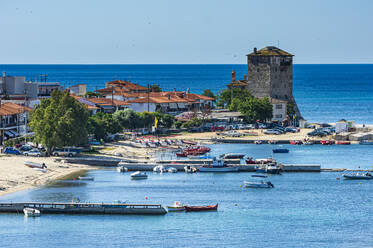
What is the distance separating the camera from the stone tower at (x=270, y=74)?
164375 mm

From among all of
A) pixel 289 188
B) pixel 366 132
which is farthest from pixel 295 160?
pixel 366 132

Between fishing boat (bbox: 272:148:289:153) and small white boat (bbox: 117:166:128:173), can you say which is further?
fishing boat (bbox: 272:148:289:153)

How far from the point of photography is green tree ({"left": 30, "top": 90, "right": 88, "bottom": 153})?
97062 mm

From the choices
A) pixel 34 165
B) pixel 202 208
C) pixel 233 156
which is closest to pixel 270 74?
pixel 233 156

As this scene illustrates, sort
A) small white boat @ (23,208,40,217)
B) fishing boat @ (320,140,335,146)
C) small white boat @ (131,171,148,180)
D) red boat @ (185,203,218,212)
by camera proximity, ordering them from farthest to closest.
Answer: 1. fishing boat @ (320,140,335,146)
2. small white boat @ (131,171,148,180)
3. red boat @ (185,203,218,212)
4. small white boat @ (23,208,40,217)

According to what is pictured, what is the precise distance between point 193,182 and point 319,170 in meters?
18.8

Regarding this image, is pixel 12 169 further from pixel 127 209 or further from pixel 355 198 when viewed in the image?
pixel 355 198

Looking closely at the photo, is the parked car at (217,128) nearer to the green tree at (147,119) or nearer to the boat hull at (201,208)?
the green tree at (147,119)

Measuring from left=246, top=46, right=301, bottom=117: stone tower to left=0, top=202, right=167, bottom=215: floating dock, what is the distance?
96204mm

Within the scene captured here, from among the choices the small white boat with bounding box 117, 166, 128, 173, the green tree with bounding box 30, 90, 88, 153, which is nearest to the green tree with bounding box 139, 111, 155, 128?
the green tree with bounding box 30, 90, 88, 153

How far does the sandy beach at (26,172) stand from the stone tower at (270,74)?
7605cm

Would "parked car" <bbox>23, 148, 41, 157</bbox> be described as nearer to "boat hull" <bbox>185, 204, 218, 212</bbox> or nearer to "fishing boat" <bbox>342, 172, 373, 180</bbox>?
"boat hull" <bbox>185, 204, 218, 212</bbox>

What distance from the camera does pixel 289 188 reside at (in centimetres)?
8506

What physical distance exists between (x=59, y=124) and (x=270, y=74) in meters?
76.9
